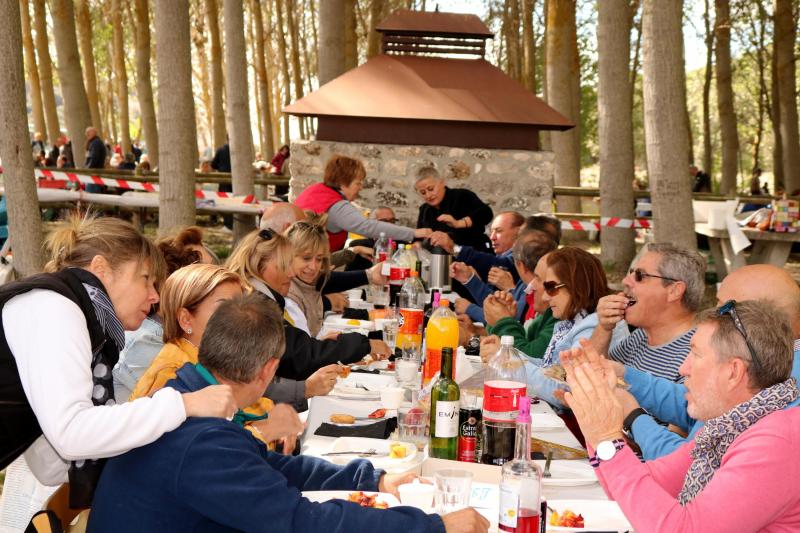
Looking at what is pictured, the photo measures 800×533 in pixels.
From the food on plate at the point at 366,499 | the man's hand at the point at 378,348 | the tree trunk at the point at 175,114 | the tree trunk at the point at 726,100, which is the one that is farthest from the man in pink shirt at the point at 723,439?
the tree trunk at the point at 726,100

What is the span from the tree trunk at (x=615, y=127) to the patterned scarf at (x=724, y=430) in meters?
9.57

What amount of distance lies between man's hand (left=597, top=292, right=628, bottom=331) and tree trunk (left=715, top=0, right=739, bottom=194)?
16.4 m

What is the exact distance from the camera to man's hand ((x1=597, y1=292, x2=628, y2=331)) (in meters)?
3.82

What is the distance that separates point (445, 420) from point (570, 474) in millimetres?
417

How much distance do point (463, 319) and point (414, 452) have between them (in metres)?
2.67

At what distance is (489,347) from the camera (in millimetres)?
4172

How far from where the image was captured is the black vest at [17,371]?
247cm

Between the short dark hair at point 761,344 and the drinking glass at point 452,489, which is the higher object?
the short dark hair at point 761,344

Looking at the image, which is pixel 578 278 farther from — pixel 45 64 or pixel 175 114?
pixel 45 64

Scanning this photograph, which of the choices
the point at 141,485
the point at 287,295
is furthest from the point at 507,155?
the point at 141,485

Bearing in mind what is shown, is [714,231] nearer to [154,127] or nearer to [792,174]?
Result: [792,174]

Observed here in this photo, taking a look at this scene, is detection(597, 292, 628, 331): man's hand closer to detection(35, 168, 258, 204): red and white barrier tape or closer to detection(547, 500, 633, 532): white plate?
detection(547, 500, 633, 532): white plate

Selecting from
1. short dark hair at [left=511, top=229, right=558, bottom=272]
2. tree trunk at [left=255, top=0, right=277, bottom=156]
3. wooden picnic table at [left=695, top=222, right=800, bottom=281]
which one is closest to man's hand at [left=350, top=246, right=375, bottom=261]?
short dark hair at [left=511, top=229, right=558, bottom=272]

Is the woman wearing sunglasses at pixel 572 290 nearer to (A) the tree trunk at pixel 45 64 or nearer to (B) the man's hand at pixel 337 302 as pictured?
(B) the man's hand at pixel 337 302
